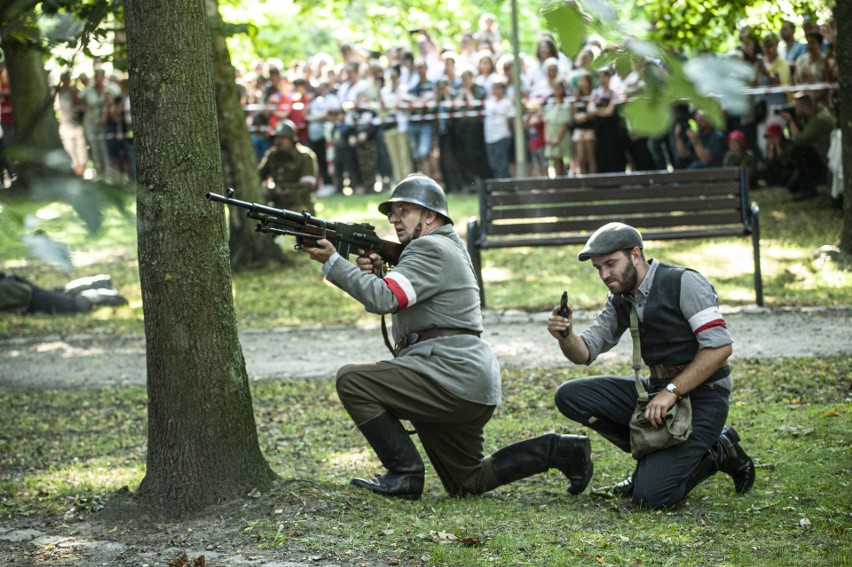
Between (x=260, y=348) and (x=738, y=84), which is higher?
(x=738, y=84)

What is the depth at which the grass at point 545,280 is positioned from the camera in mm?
11576

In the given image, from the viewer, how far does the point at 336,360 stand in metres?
9.88

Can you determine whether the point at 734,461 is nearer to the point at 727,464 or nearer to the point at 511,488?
the point at 727,464

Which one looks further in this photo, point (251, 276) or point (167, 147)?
point (251, 276)

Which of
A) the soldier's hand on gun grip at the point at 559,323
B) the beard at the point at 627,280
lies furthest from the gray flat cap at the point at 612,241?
the soldier's hand on gun grip at the point at 559,323

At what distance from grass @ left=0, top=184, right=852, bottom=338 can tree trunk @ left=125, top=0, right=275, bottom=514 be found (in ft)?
18.2

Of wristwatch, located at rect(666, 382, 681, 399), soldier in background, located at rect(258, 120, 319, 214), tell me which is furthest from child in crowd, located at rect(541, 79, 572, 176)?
wristwatch, located at rect(666, 382, 681, 399)

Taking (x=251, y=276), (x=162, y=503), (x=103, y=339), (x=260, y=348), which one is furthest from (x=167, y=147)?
(x=251, y=276)

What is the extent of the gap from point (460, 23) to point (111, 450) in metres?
28.3

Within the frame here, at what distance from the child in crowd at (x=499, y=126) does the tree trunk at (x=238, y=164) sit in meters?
4.74

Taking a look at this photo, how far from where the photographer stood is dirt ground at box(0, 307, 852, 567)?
4.97 metres

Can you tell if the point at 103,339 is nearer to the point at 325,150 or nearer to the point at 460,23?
the point at 325,150

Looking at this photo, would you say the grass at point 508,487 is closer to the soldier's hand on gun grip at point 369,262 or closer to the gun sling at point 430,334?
the gun sling at point 430,334

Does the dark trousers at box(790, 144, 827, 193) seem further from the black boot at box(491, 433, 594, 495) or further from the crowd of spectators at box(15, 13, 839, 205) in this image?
the black boot at box(491, 433, 594, 495)
